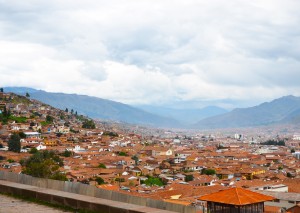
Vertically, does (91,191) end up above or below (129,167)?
above

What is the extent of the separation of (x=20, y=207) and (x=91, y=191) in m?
1.09

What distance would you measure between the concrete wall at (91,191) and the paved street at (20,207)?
1.94 feet

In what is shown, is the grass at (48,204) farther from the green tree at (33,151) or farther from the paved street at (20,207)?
the green tree at (33,151)

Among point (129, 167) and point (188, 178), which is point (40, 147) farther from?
point (188, 178)

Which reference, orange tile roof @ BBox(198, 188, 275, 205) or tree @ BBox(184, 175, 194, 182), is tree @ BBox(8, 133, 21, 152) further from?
orange tile roof @ BBox(198, 188, 275, 205)

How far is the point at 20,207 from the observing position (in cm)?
688

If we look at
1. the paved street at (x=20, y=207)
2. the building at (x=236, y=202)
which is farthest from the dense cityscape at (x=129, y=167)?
the paved street at (x=20, y=207)

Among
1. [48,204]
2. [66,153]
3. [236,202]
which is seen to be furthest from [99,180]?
[48,204]

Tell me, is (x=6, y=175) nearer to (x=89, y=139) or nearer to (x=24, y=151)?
(x=24, y=151)

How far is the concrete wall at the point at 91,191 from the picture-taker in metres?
6.09

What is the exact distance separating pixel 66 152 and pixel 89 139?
2109 cm

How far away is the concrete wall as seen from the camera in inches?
240

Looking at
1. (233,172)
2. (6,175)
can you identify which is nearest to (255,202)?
(6,175)

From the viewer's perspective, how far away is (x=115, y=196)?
6.62 m
